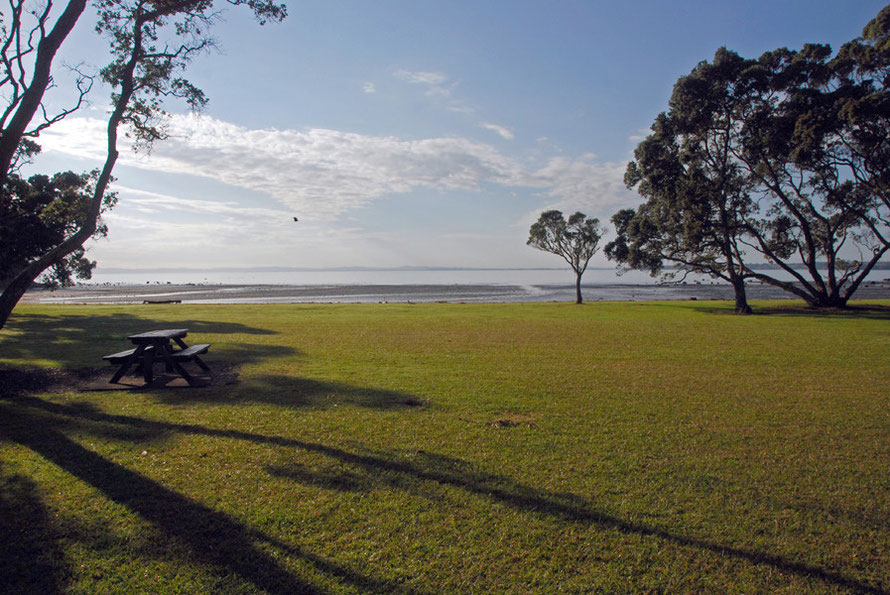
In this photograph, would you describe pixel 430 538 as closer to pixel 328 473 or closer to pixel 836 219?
pixel 328 473

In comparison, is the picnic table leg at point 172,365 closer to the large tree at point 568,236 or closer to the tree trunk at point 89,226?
the tree trunk at point 89,226

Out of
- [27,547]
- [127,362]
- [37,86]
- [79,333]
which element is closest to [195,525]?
[27,547]

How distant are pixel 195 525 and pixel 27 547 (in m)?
1.21

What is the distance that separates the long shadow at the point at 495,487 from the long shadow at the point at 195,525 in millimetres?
961

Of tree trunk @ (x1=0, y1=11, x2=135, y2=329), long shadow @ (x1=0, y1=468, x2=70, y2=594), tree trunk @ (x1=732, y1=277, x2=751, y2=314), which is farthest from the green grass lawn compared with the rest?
tree trunk @ (x1=732, y1=277, x2=751, y2=314)

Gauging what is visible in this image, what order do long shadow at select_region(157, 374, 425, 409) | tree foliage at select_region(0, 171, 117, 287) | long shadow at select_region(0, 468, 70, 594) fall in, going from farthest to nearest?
1. tree foliage at select_region(0, 171, 117, 287)
2. long shadow at select_region(157, 374, 425, 409)
3. long shadow at select_region(0, 468, 70, 594)

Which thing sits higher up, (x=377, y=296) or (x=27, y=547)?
(x=377, y=296)

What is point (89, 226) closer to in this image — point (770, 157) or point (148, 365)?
point (148, 365)

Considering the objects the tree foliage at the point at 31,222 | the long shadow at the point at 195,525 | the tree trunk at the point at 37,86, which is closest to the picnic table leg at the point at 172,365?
the long shadow at the point at 195,525

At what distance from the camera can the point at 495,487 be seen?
4.95m

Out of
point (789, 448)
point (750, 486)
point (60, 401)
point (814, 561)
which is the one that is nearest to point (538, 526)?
point (814, 561)

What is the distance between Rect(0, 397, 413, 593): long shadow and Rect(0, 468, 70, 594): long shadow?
112 millimetres

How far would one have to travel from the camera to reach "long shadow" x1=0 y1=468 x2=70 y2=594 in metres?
3.44

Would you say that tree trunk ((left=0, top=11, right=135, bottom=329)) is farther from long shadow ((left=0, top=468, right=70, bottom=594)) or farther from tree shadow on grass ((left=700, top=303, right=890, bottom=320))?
tree shadow on grass ((left=700, top=303, right=890, bottom=320))
